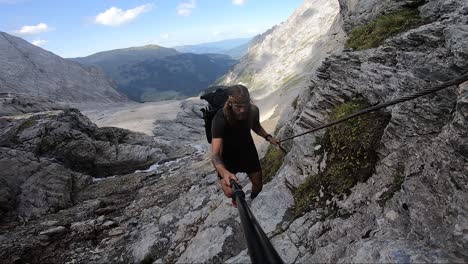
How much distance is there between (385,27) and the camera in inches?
453

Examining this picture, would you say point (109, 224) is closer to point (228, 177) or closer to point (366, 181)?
point (228, 177)

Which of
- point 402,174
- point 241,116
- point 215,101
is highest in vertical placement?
point 215,101

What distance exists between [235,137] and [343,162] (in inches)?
117

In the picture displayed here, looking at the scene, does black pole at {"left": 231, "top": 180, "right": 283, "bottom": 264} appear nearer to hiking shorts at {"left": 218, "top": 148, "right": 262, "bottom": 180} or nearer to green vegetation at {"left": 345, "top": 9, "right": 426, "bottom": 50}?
hiking shorts at {"left": 218, "top": 148, "right": 262, "bottom": 180}

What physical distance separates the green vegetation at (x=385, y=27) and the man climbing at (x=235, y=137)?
555 centimetres

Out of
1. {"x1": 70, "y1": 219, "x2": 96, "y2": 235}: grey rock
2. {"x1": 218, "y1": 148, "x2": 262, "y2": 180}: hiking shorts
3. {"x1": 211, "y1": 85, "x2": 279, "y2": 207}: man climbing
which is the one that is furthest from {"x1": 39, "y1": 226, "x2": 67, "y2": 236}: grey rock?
{"x1": 218, "y1": 148, "x2": 262, "y2": 180}: hiking shorts

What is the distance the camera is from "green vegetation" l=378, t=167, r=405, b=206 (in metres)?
6.71

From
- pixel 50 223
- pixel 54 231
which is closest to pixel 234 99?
pixel 54 231

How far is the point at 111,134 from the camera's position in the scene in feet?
133

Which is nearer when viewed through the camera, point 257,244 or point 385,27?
point 257,244

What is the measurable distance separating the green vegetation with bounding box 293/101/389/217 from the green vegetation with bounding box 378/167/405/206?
0.74 m

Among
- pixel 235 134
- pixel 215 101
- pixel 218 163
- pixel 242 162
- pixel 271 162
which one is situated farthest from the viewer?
pixel 271 162

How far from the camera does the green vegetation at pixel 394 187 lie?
22.0 feet

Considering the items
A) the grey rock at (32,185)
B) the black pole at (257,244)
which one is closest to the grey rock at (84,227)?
the grey rock at (32,185)
